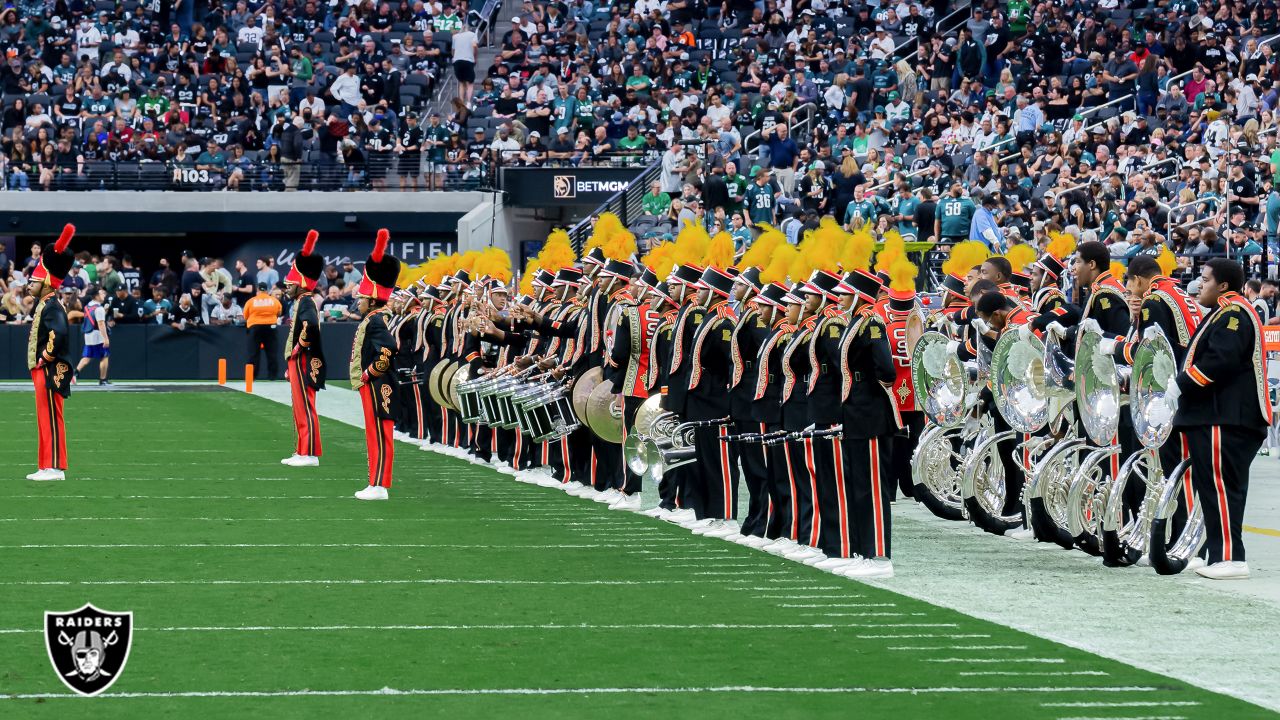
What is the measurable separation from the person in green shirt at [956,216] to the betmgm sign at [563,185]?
11.4 metres

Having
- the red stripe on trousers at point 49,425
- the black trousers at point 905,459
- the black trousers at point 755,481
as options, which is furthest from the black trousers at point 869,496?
the red stripe on trousers at point 49,425

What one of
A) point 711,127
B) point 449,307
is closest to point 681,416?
point 449,307

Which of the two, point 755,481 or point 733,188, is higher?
point 733,188

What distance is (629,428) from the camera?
1309 centimetres

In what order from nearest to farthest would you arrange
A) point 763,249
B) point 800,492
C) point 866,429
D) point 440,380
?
point 866,429, point 800,492, point 763,249, point 440,380

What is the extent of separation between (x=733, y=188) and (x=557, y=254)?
35.2 feet

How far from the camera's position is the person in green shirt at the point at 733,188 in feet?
88.0

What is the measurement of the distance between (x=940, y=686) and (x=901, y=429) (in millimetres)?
3429

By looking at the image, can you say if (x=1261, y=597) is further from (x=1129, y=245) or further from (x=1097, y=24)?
(x=1097, y=24)

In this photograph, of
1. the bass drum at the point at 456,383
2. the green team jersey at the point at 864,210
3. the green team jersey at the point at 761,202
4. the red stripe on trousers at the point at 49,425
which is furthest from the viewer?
the green team jersey at the point at 761,202

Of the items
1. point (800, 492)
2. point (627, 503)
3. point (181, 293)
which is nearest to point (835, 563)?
point (800, 492)

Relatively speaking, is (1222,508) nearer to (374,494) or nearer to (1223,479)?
(1223,479)

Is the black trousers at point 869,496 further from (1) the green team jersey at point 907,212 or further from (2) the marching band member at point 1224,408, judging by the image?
(1) the green team jersey at point 907,212

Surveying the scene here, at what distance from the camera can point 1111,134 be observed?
2481 cm
